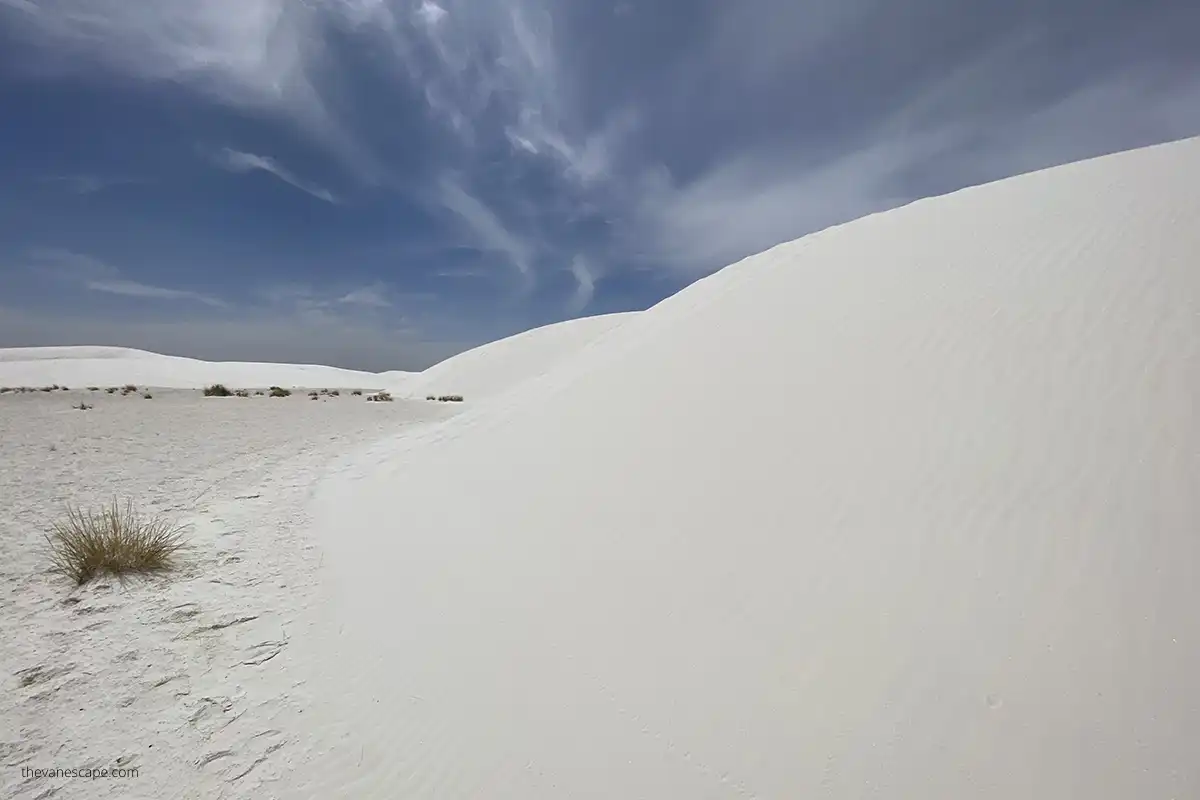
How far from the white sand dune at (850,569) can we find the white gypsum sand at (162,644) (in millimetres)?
325

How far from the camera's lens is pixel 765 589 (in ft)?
10.4

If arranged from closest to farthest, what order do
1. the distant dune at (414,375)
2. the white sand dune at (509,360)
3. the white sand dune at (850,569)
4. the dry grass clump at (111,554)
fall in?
the white sand dune at (850,569) < the dry grass clump at (111,554) < the white sand dune at (509,360) < the distant dune at (414,375)

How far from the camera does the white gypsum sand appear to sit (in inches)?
90.4

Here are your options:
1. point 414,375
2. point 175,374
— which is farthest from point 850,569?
point 175,374

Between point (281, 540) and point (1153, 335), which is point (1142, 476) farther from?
point (281, 540)

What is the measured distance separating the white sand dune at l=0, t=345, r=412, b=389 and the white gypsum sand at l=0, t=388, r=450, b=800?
37.1 m

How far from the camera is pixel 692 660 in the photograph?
9.20ft

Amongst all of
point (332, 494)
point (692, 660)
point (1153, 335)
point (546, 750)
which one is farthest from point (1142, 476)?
point (332, 494)

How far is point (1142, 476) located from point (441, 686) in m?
4.43

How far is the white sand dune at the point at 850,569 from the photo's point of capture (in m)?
2.20

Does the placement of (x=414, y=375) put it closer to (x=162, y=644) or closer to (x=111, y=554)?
(x=111, y=554)

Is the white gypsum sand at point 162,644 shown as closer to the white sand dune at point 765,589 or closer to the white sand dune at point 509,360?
the white sand dune at point 765,589

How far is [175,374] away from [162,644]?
58765mm

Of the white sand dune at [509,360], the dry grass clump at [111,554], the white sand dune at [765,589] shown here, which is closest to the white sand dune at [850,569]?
the white sand dune at [765,589]
